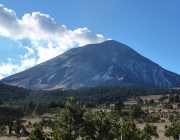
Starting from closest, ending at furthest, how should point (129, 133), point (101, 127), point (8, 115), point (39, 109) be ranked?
point (129, 133)
point (101, 127)
point (8, 115)
point (39, 109)

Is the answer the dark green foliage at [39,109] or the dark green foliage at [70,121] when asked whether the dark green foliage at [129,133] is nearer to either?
the dark green foliage at [70,121]

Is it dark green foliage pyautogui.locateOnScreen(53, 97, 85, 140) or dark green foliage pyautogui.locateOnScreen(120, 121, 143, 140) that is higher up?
dark green foliage pyautogui.locateOnScreen(53, 97, 85, 140)

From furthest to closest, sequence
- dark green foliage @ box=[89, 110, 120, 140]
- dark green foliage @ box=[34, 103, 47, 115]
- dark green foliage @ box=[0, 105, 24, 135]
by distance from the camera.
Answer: dark green foliage @ box=[34, 103, 47, 115]
dark green foliage @ box=[0, 105, 24, 135]
dark green foliage @ box=[89, 110, 120, 140]

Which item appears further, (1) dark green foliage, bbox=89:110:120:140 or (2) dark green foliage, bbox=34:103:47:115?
(2) dark green foliage, bbox=34:103:47:115

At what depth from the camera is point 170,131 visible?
1746 inches

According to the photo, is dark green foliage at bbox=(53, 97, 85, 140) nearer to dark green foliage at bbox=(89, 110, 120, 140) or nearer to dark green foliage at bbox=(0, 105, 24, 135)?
dark green foliage at bbox=(89, 110, 120, 140)

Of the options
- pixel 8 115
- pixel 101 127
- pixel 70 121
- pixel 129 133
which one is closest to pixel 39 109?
pixel 8 115

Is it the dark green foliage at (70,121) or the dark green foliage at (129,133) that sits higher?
the dark green foliage at (70,121)

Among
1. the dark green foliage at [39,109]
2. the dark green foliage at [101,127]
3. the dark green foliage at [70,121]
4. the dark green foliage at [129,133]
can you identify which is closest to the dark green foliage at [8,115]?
the dark green foliage at [39,109]

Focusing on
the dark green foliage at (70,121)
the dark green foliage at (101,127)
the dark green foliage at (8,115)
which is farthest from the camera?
the dark green foliage at (8,115)

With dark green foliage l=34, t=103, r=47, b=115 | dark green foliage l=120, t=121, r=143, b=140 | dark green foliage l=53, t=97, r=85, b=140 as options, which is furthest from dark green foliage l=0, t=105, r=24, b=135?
dark green foliage l=120, t=121, r=143, b=140

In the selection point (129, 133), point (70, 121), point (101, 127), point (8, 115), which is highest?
point (70, 121)

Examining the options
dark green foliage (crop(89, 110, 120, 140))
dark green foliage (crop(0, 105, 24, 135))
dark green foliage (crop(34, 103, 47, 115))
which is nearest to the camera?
dark green foliage (crop(89, 110, 120, 140))

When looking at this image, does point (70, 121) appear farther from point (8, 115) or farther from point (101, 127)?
point (8, 115)
